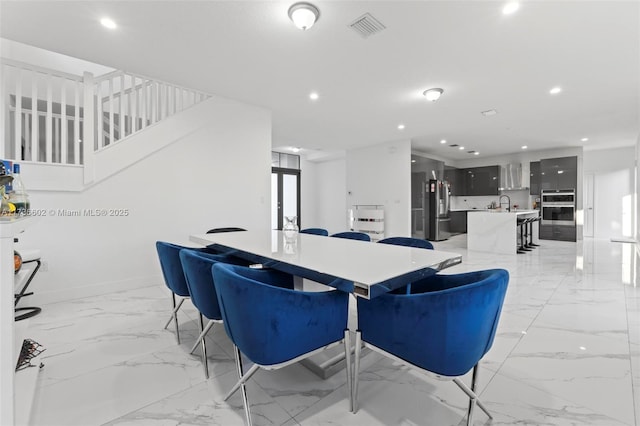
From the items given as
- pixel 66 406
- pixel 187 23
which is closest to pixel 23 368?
pixel 66 406

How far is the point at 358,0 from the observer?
2279 mm

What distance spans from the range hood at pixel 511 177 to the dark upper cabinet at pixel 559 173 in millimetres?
621

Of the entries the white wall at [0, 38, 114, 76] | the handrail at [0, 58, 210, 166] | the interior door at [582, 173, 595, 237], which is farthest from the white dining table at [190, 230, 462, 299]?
the interior door at [582, 173, 595, 237]

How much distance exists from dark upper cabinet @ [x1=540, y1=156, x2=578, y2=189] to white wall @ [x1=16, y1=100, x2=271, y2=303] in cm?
781

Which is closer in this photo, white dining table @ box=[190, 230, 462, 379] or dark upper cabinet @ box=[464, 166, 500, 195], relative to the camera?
white dining table @ box=[190, 230, 462, 379]

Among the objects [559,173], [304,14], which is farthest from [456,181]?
[304,14]

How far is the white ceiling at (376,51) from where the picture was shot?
2.41 m

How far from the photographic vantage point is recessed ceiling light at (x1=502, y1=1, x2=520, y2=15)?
2.30m

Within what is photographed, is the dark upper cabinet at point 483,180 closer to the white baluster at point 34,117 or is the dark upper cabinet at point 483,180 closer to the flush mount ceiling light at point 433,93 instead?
the flush mount ceiling light at point 433,93

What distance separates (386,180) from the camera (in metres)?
7.51

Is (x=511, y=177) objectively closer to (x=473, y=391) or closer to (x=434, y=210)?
(x=434, y=210)

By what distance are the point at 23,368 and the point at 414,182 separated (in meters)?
7.53

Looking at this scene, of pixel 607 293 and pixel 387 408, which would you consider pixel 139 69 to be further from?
pixel 607 293

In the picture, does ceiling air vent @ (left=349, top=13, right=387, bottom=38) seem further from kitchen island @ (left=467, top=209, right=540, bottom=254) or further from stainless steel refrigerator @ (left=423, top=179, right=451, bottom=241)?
stainless steel refrigerator @ (left=423, top=179, right=451, bottom=241)
